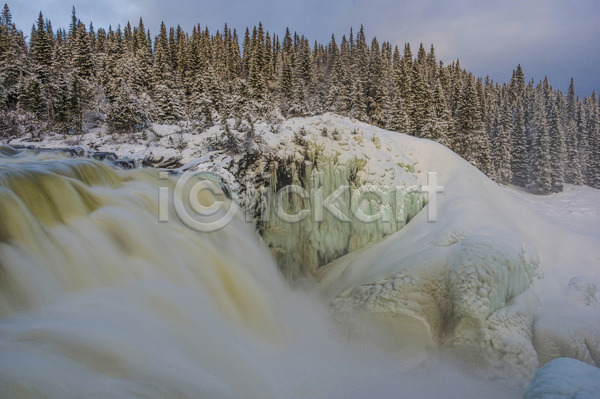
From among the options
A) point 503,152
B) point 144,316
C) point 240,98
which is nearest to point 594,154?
point 503,152

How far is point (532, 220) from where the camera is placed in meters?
8.59

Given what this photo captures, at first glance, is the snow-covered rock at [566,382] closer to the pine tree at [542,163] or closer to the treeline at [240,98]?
the treeline at [240,98]

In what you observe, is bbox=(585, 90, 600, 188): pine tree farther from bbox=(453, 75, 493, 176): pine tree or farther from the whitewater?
the whitewater

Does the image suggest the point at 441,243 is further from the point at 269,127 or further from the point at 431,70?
the point at 431,70

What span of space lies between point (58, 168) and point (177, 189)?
206cm

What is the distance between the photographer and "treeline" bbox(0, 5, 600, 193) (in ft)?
65.1

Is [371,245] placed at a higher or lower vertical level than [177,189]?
lower

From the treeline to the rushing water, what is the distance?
5771 millimetres

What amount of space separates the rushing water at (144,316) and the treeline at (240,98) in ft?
18.9

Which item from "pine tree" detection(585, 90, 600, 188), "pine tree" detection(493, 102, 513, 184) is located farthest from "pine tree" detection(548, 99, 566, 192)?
"pine tree" detection(585, 90, 600, 188)

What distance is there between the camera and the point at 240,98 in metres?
28.5

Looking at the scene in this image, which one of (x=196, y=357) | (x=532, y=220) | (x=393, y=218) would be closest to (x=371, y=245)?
(x=393, y=218)

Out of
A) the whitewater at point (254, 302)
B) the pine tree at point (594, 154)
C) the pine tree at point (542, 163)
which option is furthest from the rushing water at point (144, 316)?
the pine tree at point (594, 154)

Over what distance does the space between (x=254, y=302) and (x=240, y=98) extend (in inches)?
1013
